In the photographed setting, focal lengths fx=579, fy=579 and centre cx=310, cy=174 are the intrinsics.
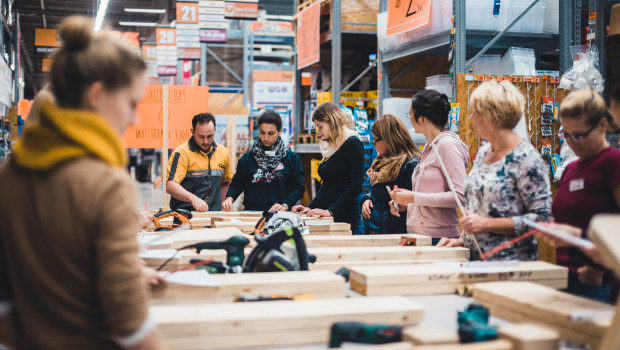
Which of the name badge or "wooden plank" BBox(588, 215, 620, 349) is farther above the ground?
the name badge

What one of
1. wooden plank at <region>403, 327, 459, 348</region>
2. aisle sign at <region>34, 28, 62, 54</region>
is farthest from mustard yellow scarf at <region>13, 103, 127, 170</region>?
aisle sign at <region>34, 28, 62, 54</region>

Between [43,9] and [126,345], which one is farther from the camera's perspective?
[43,9]

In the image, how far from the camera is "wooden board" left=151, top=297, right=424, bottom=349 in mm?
1399

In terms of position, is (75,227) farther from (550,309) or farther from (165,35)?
(165,35)

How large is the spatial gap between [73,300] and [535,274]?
156 centimetres

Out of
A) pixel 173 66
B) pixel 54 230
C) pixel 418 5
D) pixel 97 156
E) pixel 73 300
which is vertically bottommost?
pixel 73 300

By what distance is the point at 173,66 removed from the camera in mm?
17219

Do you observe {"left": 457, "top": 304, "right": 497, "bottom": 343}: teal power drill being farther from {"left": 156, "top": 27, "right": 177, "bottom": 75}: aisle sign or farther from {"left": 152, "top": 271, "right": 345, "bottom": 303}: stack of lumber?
{"left": 156, "top": 27, "right": 177, "bottom": 75}: aisle sign

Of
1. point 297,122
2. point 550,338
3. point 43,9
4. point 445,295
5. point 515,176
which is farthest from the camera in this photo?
point 43,9

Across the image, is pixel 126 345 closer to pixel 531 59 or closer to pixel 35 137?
pixel 35 137

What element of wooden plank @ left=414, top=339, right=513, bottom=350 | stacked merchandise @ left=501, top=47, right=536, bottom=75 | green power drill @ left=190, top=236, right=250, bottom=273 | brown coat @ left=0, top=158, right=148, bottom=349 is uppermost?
stacked merchandise @ left=501, top=47, right=536, bottom=75

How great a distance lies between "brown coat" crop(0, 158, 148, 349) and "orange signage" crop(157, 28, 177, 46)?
621 inches

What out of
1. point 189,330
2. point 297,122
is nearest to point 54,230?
point 189,330

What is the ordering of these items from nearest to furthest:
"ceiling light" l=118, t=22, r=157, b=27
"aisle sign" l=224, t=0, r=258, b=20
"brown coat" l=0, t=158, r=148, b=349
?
"brown coat" l=0, t=158, r=148, b=349
"aisle sign" l=224, t=0, r=258, b=20
"ceiling light" l=118, t=22, r=157, b=27
